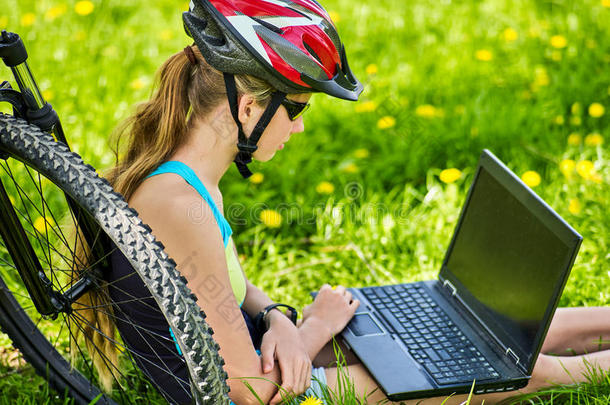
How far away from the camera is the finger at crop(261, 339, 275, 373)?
2.26m

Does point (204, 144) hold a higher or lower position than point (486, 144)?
higher

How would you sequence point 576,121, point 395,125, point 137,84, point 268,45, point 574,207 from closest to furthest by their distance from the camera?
point 268,45, point 574,207, point 576,121, point 395,125, point 137,84

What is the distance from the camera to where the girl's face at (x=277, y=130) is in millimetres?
2318

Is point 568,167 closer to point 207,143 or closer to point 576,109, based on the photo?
point 576,109

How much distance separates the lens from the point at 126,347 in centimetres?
228

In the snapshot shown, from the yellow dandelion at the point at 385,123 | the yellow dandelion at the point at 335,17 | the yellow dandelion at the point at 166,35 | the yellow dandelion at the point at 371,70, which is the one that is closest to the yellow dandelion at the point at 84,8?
the yellow dandelion at the point at 166,35

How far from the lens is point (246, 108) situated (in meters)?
2.27

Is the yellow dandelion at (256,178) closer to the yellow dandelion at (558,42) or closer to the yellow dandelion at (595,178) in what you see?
the yellow dandelion at (595,178)

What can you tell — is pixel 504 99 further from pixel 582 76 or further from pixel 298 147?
pixel 298 147

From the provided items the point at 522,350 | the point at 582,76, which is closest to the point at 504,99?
the point at 582,76

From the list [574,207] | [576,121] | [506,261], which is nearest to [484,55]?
[576,121]

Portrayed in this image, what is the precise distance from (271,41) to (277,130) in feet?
0.94

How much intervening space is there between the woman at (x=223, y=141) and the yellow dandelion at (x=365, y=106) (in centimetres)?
189

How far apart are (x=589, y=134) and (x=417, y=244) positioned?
1.30 meters
